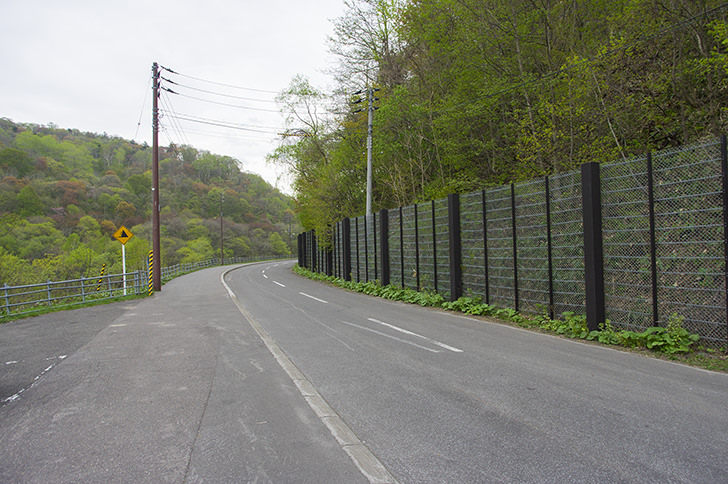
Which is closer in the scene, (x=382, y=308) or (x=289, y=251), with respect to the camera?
(x=382, y=308)

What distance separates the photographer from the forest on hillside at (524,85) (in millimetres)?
9234

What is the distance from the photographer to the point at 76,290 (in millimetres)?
39000

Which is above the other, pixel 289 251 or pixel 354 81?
pixel 354 81

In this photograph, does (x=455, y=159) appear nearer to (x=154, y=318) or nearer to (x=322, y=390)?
(x=154, y=318)

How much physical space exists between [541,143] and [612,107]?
7.11 feet

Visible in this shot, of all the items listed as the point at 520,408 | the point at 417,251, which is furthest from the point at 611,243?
the point at 417,251

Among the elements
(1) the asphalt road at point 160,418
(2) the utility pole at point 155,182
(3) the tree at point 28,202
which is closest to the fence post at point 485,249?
(1) the asphalt road at point 160,418

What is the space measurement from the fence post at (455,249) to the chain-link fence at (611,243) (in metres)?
0.03

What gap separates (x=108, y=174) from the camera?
74.6 m

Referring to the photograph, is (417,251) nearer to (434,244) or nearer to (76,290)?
→ (434,244)

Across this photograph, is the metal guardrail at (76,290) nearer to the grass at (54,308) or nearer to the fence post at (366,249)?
the grass at (54,308)

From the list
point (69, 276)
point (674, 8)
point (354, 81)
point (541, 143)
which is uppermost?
point (354, 81)

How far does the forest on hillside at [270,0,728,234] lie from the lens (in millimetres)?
9234

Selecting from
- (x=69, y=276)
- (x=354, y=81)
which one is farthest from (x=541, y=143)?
(x=69, y=276)
